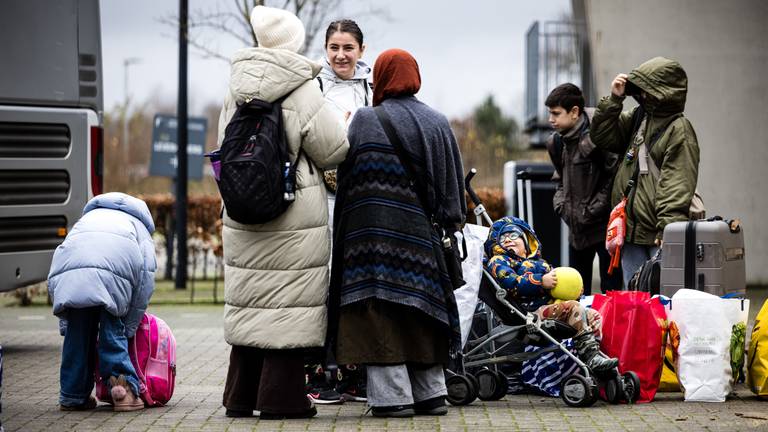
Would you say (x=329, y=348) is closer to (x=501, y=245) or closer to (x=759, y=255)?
(x=501, y=245)

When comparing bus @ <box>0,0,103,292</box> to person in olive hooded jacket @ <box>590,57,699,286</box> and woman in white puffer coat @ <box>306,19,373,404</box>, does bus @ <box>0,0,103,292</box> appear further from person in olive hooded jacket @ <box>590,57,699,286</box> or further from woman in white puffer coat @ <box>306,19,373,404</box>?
person in olive hooded jacket @ <box>590,57,699,286</box>

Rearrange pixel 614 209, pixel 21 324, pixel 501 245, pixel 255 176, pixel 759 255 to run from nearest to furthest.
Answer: pixel 255 176 < pixel 501 245 < pixel 614 209 < pixel 21 324 < pixel 759 255

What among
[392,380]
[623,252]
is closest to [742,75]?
[623,252]

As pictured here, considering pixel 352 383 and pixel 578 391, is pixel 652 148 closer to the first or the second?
pixel 578 391

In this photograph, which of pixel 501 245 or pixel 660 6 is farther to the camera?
pixel 660 6

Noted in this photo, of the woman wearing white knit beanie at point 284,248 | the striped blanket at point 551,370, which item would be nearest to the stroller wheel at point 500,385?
the striped blanket at point 551,370

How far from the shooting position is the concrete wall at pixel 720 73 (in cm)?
1673

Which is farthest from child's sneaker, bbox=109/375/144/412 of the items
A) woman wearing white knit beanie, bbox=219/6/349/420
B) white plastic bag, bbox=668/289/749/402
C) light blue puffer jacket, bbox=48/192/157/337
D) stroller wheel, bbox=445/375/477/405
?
white plastic bag, bbox=668/289/749/402

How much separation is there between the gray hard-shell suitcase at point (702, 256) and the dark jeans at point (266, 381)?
2.53 meters

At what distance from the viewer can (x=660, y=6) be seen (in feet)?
55.3

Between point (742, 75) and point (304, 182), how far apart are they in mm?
10873

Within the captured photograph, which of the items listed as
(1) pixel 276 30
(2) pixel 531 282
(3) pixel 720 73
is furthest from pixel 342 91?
(3) pixel 720 73

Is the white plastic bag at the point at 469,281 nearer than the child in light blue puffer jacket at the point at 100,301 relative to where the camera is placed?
No

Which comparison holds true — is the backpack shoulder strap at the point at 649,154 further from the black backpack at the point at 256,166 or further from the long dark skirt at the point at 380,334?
the black backpack at the point at 256,166
